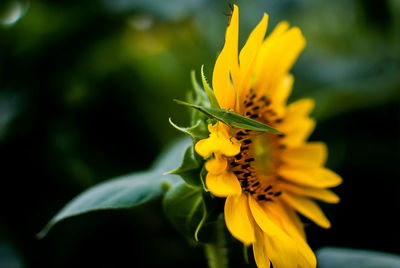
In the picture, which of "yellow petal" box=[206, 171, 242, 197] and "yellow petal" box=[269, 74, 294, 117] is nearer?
"yellow petal" box=[206, 171, 242, 197]

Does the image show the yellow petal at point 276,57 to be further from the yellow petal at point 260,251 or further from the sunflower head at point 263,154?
the yellow petal at point 260,251

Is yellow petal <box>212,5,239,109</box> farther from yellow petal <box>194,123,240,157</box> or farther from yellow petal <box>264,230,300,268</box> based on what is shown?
yellow petal <box>264,230,300,268</box>

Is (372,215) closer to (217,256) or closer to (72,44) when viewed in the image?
(217,256)

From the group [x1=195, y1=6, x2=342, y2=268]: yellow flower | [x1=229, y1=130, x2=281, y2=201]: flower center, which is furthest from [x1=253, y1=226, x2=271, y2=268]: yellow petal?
[x1=229, y1=130, x2=281, y2=201]: flower center

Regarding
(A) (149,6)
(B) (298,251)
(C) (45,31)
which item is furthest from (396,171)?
(C) (45,31)

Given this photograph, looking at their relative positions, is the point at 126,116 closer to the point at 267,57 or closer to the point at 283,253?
the point at 267,57

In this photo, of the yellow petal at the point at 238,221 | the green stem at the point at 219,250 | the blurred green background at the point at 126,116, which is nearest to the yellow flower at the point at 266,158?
the yellow petal at the point at 238,221
